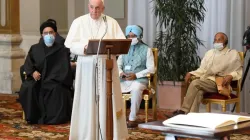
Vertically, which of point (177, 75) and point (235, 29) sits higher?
point (235, 29)

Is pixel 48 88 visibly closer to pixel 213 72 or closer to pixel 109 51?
pixel 213 72

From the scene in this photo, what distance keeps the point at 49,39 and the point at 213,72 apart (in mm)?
2260

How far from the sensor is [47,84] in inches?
298

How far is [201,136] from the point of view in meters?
3.22

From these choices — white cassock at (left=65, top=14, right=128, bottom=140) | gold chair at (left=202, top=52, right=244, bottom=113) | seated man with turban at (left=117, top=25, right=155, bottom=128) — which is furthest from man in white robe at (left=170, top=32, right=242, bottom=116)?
white cassock at (left=65, top=14, right=128, bottom=140)

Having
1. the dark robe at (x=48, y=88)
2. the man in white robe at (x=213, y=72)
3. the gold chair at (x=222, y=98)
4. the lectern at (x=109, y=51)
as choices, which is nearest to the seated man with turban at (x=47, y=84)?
the dark robe at (x=48, y=88)

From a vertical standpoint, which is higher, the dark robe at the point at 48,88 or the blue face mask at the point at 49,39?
the blue face mask at the point at 49,39

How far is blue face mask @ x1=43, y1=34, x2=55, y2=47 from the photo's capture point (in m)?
7.48

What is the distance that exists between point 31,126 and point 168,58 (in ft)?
7.41

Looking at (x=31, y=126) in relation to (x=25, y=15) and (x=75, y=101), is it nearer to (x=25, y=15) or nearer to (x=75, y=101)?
(x=75, y=101)

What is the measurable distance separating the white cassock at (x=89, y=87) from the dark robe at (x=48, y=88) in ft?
5.48

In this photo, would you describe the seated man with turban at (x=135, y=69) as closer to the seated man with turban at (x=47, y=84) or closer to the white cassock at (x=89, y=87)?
the seated man with turban at (x=47, y=84)

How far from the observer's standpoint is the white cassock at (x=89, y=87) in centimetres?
569

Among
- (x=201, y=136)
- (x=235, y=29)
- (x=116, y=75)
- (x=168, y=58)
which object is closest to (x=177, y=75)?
(x=168, y=58)
